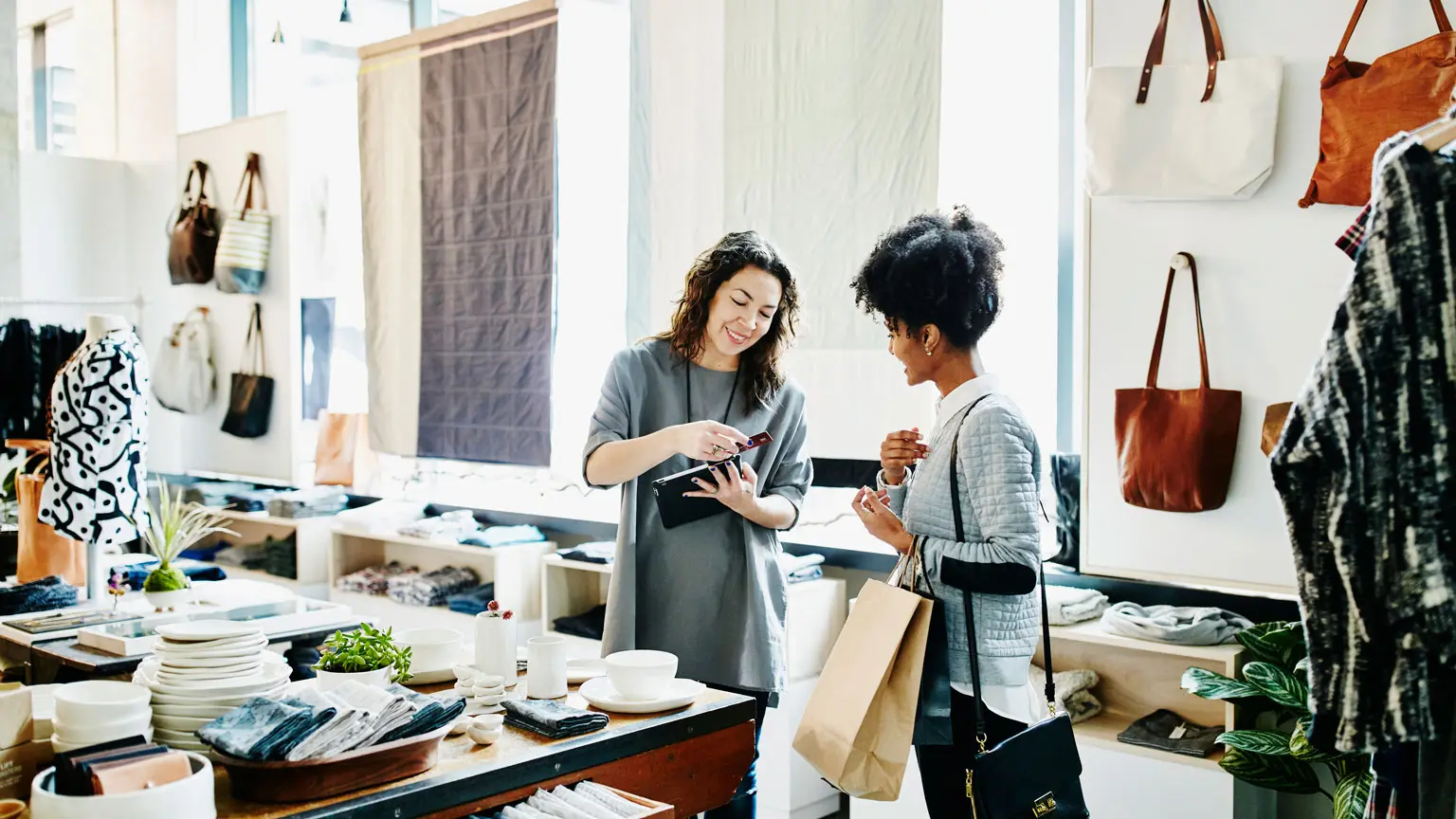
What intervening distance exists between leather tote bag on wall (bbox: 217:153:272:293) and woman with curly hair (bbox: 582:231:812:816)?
3950mm

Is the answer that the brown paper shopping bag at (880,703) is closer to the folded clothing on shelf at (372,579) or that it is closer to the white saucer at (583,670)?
the white saucer at (583,670)

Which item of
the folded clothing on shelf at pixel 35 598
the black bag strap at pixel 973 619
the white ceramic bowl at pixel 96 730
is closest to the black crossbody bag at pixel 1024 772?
the black bag strap at pixel 973 619

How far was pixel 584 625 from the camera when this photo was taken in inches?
168

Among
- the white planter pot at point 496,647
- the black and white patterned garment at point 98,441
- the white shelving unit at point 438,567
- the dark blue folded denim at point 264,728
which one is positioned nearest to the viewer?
the dark blue folded denim at point 264,728

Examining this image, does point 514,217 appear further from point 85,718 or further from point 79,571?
point 85,718

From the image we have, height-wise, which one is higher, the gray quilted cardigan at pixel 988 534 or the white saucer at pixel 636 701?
the gray quilted cardigan at pixel 988 534

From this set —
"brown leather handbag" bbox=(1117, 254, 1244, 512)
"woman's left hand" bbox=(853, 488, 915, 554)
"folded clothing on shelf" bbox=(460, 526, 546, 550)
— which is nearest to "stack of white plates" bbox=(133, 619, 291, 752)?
"woman's left hand" bbox=(853, 488, 915, 554)

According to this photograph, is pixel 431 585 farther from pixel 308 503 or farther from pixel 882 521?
pixel 882 521

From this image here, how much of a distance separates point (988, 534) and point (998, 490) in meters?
0.07

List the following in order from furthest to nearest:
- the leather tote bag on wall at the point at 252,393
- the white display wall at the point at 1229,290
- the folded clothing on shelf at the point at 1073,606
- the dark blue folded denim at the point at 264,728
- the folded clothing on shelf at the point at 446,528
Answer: the leather tote bag on wall at the point at 252,393 < the folded clothing on shelf at the point at 446,528 < the folded clothing on shelf at the point at 1073,606 < the white display wall at the point at 1229,290 < the dark blue folded denim at the point at 264,728

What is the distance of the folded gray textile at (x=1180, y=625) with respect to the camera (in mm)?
2879

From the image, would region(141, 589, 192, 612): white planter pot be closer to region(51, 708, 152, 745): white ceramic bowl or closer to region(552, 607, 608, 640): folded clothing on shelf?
region(552, 607, 608, 640): folded clothing on shelf

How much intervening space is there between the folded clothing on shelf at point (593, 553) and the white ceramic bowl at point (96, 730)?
257 cm

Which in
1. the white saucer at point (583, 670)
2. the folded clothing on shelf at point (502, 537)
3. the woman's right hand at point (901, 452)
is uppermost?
the woman's right hand at point (901, 452)
